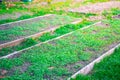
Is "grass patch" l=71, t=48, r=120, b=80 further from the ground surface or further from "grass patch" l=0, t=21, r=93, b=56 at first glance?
"grass patch" l=0, t=21, r=93, b=56

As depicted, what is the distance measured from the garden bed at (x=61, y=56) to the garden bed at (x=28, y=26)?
1.29 meters

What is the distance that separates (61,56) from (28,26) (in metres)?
3.23

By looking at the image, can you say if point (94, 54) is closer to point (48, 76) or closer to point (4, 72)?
point (48, 76)

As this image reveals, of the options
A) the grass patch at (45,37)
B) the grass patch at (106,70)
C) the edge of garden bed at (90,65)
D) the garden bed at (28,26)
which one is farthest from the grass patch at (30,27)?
the grass patch at (106,70)

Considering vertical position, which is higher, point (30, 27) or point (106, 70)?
point (30, 27)

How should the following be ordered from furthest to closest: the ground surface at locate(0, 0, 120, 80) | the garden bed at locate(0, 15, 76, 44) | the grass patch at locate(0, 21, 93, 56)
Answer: the garden bed at locate(0, 15, 76, 44) → the grass patch at locate(0, 21, 93, 56) → the ground surface at locate(0, 0, 120, 80)

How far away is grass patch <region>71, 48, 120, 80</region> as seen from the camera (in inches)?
211

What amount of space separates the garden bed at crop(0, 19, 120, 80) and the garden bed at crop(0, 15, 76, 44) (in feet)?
4.24

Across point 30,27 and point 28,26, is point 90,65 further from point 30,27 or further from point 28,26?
point 28,26

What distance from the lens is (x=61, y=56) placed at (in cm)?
634

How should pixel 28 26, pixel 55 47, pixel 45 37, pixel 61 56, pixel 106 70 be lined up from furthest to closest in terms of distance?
pixel 28 26 → pixel 45 37 → pixel 55 47 → pixel 61 56 → pixel 106 70

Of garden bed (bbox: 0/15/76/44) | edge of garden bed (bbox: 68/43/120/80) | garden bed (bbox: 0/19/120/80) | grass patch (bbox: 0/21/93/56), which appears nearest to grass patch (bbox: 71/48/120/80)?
edge of garden bed (bbox: 68/43/120/80)

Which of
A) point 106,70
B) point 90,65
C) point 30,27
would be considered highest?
point 30,27

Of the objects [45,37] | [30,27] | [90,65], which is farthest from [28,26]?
[90,65]
